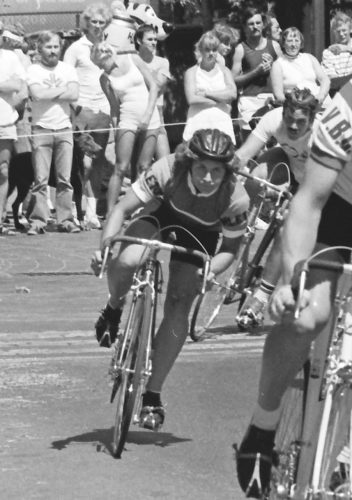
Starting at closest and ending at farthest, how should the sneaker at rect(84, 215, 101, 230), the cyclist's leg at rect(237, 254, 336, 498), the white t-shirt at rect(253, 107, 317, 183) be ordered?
the cyclist's leg at rect(237, 254, 336, 498), the white t-shirt at rect(253, 107, 317, 183), the sneaker at rect(84, 215, 101, 230)

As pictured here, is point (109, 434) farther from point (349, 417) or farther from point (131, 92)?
point (131, 92)

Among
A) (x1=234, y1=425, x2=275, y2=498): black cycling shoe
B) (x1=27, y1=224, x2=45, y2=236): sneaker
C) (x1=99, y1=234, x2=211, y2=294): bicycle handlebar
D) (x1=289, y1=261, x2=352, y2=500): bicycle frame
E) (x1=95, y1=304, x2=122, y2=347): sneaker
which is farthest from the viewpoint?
(x1=27, y1=224, x2=45, y2=236): sneaker

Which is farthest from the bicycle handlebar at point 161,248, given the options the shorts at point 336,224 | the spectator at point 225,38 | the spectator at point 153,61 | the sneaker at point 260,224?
the spectator at point 225,38

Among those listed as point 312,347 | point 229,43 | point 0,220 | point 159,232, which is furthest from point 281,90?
point 312,347

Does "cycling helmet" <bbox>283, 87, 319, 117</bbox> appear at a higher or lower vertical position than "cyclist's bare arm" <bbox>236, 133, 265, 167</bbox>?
higher

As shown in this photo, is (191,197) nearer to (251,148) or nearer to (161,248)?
(161,248)

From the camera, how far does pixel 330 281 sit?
18.3 ft

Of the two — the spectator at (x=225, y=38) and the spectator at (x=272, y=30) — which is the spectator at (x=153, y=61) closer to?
the spectator at (x=225, y=38)

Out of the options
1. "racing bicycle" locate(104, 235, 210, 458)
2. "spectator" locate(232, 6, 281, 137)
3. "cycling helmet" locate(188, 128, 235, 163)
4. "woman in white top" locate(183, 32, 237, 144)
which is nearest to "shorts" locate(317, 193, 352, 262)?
"racing bicycle" locate(104, 235, 210, 458)

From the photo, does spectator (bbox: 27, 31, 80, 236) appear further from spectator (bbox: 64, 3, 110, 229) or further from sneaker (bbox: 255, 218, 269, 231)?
sneaker (bbox: 255, 218, 269, 231)

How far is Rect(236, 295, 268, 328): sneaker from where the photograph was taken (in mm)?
10727

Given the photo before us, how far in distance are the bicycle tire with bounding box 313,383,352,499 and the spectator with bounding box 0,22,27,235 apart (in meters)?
10.7

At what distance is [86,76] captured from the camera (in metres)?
16.6

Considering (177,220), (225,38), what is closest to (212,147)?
(177,220)
